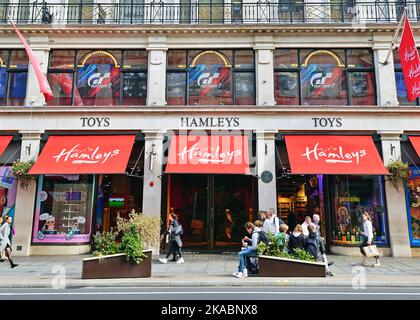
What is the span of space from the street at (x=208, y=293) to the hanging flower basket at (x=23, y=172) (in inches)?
300

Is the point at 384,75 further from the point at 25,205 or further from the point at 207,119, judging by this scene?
the point at 25,205

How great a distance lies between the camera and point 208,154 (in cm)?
1492

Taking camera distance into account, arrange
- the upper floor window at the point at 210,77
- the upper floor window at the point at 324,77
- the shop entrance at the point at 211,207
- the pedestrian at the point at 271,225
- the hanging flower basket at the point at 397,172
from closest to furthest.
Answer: the pedestrian at the point at 271,225 → the hanging flower basket at the point at 397,172 → the shop entrance at the point at 211,207 → the upper floor window at the point at 324,77 → the upper floor window at the point at 210,77

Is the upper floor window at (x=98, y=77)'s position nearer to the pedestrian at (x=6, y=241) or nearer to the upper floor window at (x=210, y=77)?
the upper floor window at (x=210, y=77)

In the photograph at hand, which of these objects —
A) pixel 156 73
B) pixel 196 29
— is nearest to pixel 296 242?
pixel 156 73

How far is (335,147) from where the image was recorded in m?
15.0

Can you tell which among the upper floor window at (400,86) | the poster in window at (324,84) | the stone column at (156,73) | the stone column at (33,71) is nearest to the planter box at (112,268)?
the stone column at (156,73)

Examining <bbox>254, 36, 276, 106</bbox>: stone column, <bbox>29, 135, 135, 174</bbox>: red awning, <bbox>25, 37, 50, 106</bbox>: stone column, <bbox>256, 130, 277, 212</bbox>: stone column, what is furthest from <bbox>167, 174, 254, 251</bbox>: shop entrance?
<bbox>25, 37, 50, 106</bbox>: stone column

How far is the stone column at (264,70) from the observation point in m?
16.0

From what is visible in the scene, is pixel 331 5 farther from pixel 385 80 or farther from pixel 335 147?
pixel 335 147

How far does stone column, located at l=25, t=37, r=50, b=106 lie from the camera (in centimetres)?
1612

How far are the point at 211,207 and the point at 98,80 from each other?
8.31 meters
